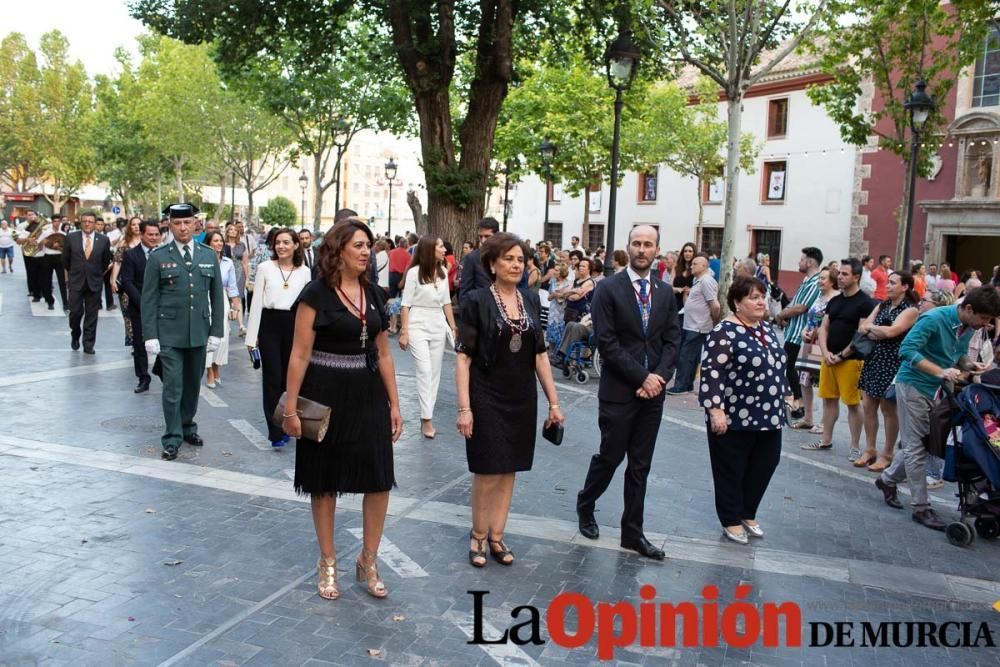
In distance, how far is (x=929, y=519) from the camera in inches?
252

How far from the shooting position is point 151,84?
49219 mm

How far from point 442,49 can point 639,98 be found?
46.6ft

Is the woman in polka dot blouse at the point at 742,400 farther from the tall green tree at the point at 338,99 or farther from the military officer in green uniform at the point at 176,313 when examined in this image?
the tall green tree at the point at 338,99

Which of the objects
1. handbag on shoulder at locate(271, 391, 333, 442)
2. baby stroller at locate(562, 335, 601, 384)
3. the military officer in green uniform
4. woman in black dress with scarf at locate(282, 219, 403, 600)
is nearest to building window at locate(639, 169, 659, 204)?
baby stroller at locate(562, 335, 601, 384)

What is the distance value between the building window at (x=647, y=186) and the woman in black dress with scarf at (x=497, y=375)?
121ft

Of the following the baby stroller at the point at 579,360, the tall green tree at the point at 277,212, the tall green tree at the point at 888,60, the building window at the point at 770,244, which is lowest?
the baby stroller at the point at 579,360

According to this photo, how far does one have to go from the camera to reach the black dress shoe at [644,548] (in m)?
5.42

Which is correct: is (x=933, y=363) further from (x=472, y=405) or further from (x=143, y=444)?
(x=143, y=444)

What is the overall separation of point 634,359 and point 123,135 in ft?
177

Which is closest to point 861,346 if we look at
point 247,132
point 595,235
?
point 595,235

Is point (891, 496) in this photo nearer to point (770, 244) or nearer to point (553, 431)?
point (553, 431)

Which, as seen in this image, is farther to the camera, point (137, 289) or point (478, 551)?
point (137, 289)

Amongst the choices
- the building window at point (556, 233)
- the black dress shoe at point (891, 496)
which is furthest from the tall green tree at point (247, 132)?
the black dress shoe at point (891, 496)

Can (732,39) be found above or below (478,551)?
above
